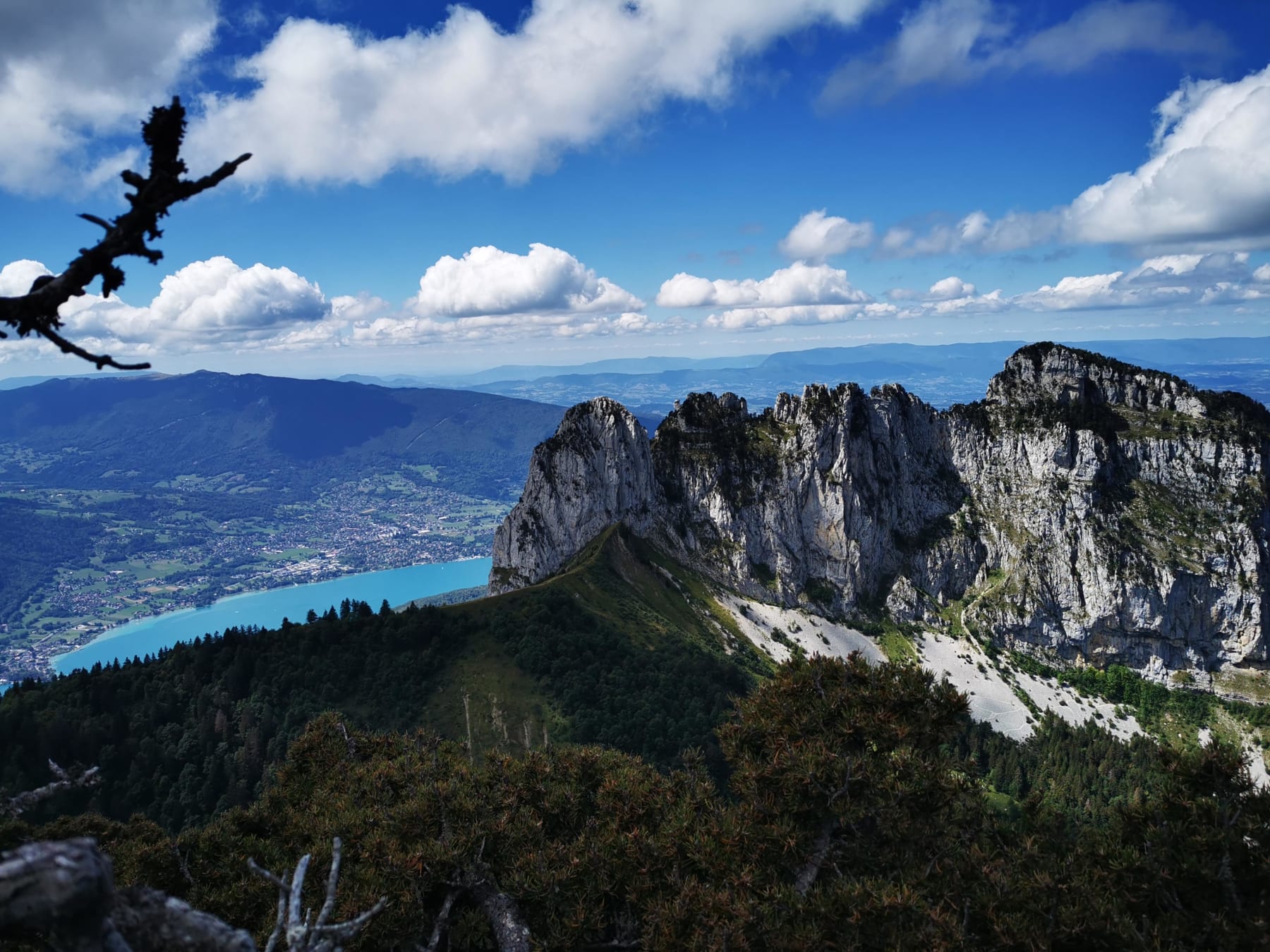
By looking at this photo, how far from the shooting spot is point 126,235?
9.36m

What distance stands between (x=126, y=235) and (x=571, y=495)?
6272 inches

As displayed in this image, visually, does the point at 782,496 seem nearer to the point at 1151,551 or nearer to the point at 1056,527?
the point at 1056,527

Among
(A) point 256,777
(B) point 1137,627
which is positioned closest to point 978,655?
(B) point 1137,627

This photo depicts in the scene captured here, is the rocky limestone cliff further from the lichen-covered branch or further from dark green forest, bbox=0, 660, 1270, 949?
the lichen-covered branch

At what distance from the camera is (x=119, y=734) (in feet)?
295

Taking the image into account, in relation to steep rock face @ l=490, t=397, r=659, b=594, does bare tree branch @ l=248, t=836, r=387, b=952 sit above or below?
above

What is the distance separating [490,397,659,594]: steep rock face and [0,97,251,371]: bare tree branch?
157 metres

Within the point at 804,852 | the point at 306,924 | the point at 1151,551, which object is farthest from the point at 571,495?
the point at 306,924

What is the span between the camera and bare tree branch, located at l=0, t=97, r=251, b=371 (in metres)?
9.03

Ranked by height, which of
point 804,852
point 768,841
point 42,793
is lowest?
point 804,852

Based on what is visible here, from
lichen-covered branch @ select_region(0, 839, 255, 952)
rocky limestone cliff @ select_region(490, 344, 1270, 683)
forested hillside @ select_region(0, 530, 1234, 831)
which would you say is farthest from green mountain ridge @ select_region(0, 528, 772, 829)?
lichen-covered branch @ select_region(0, 839, 255, 952)

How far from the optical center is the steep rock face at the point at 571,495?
550ft

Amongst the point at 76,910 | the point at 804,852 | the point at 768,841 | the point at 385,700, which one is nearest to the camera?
the point at 76,910

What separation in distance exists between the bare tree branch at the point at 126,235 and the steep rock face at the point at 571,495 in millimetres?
156983
